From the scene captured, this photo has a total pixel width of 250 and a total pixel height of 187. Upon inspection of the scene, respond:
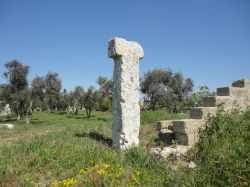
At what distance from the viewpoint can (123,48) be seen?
9.76 metres

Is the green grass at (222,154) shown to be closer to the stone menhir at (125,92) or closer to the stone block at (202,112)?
the stone block at (202,112)

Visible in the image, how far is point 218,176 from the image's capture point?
6.07 metres

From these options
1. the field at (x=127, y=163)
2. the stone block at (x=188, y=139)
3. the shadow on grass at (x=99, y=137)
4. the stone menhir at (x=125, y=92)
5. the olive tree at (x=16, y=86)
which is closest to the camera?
the field at (x=127, y=163)

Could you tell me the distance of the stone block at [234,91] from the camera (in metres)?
11.9

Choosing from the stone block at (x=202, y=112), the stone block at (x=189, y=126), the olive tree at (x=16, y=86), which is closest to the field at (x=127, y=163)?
the stone block at (x=189, y=126)

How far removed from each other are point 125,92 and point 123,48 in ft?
4.78

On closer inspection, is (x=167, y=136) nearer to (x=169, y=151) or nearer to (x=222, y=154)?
(x=169, y=151)

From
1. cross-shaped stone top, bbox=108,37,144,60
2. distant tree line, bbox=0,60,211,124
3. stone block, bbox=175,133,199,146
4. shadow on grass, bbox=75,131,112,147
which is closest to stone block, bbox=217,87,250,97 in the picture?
stone block, bbox=175,133,199,146

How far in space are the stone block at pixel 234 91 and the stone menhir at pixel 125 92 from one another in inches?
166

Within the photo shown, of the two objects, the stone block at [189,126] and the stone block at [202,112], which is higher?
the stone block at [202,112]

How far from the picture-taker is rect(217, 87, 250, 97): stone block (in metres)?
11.9

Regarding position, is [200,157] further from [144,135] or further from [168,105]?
[168,105]

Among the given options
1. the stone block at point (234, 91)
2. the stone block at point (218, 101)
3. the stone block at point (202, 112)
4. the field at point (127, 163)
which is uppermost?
the stone block at point (234, 91)

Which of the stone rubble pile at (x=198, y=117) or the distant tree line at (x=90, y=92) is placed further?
the distant tree line at (x=90, y=92)
